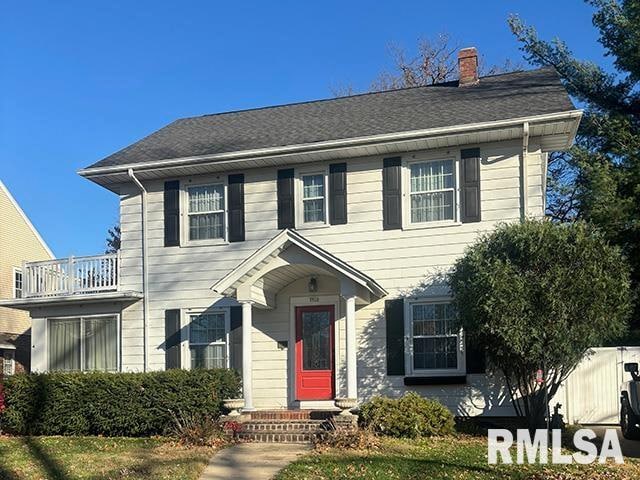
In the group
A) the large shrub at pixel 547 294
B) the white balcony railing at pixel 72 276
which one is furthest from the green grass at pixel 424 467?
the white balcony railing at pixel 72 276

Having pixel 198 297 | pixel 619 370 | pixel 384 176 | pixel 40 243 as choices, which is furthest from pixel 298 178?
pixel 40 243

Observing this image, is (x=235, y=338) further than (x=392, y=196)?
Yes

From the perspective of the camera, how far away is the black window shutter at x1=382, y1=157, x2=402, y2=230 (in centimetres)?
1517

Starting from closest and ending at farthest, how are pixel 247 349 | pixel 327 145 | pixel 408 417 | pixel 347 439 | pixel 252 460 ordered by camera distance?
pixel 252 460 → pixel 347 439 → pixel 408 417 → pixel 247 349 → pixel 327 145

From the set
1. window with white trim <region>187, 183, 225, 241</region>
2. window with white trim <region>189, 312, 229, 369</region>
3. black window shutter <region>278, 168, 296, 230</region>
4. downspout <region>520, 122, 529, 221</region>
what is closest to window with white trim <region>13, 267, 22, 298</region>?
window with white trim <region>187, 183, 225, 241</region>

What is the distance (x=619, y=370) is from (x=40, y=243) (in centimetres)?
2263

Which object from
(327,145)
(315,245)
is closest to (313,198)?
(327,145)

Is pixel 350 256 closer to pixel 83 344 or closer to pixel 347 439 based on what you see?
pixel 347 439

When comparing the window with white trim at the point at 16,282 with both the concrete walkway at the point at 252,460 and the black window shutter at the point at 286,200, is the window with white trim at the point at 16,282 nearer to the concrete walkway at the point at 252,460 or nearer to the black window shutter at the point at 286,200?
the black window shutter at the point at 286,200

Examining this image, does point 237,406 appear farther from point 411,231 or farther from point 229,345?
point 411,231

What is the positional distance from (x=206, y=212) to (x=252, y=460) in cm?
684

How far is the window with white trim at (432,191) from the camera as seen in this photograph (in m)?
14.9

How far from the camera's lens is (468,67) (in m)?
17.6

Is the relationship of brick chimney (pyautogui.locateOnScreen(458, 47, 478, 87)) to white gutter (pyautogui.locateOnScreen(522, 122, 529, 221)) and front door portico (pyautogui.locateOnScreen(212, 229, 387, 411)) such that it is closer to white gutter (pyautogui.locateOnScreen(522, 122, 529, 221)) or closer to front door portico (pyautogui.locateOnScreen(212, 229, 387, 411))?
white gutter (pyautogui.locateOnScreen(522, 122, 529, 221))
